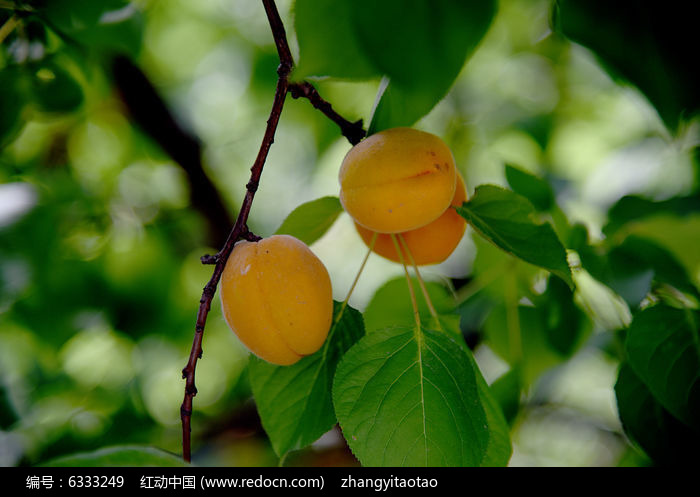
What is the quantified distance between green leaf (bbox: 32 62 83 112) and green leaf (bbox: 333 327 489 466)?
0.64m

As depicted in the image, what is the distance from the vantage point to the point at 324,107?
0.50 meters

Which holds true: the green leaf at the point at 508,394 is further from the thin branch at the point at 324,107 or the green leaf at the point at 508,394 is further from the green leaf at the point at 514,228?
the thin branch at the point at 324,107

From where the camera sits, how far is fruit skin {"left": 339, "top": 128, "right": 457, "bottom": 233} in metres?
0.46

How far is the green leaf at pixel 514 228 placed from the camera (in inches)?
18.3

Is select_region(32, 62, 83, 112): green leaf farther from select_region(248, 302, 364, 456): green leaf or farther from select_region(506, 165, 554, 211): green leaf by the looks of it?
select_region(506, 165, 554, 211): green leaf

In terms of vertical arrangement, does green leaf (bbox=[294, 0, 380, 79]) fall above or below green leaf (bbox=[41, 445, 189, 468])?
above

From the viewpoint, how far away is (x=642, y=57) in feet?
0.91

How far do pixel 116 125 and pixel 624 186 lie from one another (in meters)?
1.51

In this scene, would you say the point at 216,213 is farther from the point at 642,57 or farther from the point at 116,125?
the point at 642,57

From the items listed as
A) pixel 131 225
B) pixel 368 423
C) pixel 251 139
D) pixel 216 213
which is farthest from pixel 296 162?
pixel 368 423

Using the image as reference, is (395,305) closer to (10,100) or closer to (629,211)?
(629,211)

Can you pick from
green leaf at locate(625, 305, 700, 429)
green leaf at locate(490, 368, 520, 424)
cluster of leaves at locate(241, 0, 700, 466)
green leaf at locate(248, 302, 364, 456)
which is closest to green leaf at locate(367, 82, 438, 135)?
cluster of leaves at locate(241, 0, 700, 466)

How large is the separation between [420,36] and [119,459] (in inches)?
14.9
